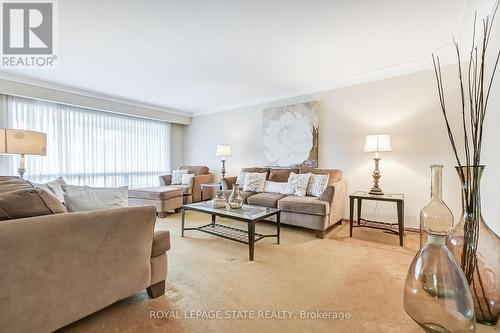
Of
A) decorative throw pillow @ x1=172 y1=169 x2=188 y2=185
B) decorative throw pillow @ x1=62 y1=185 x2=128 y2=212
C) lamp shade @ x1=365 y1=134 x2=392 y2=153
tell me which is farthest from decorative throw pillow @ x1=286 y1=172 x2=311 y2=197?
decorative throw pillow @ x1=172 y1=169 x2=188 y2=185

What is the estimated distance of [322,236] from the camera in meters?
2.97

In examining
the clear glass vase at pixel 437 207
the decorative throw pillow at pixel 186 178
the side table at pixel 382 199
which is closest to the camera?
the clear glass vase at pixel 437 207

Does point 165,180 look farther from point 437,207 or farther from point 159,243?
point 437,207

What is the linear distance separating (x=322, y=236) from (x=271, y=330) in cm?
179

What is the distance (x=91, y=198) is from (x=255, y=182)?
9.14ft

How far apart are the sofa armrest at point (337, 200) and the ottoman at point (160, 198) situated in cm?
269

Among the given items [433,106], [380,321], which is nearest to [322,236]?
[380,321]

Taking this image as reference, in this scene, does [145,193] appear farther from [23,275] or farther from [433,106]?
[433,106]

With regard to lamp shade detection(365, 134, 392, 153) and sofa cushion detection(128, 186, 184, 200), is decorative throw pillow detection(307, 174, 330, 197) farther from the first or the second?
sofa cushion detection(128, 186, 184, 200)

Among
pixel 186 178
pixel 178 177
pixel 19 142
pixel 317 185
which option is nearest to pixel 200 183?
pixel 186 178

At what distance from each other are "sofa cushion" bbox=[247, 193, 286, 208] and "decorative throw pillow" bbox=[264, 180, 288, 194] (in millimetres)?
239

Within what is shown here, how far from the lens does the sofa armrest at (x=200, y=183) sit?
4.90 m

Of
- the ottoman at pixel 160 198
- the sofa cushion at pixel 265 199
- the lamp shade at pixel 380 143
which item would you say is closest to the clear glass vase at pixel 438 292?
the lamp shade at pixel 380 143

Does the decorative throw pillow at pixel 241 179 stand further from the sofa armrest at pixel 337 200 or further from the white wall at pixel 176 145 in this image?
the white wall at pixel 176 145
